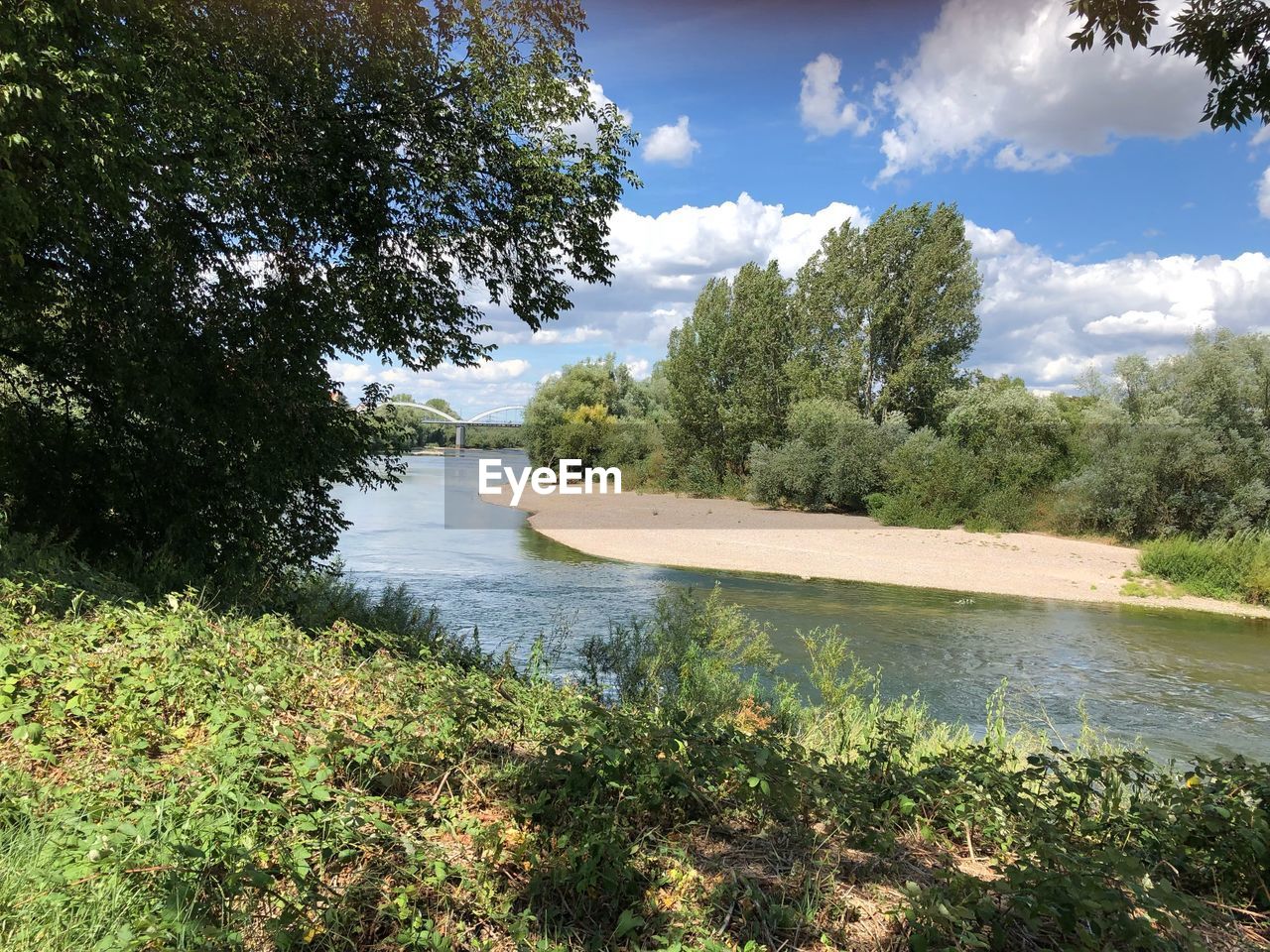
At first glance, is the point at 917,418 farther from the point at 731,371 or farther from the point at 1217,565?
the point at 1217,565

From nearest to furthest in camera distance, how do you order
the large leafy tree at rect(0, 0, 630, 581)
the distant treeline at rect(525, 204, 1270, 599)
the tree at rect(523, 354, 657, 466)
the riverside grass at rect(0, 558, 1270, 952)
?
the riverside grass at rect(0, 558, 1270, 952) < the large leafy tree at rect(0, 0, 630, 581) < the distant treeline at rect(525, 204, 1270, 599) < the tree at rect(523, 354, 657, 466)

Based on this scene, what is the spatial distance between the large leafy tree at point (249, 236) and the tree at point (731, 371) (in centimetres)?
3173

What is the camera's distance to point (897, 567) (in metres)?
21.0

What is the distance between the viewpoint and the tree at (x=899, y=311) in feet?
116

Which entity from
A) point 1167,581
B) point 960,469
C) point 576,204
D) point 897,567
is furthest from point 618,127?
point 960,469

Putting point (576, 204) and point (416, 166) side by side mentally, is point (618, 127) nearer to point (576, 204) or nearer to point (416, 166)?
point (576, 204)

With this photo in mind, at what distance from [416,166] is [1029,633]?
508 inches

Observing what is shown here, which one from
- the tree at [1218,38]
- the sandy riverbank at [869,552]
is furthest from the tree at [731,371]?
the tree at [1218,38]

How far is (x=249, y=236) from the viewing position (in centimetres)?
840

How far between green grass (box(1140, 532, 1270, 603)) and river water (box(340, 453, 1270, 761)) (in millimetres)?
2074

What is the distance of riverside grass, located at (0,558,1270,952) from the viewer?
2.52 meters

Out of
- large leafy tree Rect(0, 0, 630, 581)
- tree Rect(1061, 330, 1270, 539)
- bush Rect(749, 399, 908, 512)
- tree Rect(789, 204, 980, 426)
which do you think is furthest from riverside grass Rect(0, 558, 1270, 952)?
tree Rect(789, 204, 980, 426)

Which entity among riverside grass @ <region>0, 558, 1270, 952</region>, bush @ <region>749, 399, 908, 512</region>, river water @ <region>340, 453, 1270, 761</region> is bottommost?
river water @ <region>340, 453, 1270, 761</region>

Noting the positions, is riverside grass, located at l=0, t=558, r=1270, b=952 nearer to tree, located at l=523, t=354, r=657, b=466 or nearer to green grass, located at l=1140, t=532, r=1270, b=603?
green grass, located at l=1140, t=532, r=1270, b=603
